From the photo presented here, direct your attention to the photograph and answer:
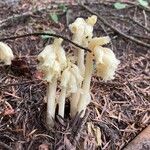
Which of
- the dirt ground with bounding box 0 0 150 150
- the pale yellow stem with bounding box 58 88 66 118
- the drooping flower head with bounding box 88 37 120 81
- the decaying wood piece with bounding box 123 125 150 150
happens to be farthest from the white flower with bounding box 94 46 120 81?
the decaying wood piece with bounding box 123 125 150 150

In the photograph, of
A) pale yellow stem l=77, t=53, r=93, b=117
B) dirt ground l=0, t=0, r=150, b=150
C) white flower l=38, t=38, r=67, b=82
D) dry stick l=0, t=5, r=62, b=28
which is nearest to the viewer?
white flower l=38, t=38, r=67, b=82

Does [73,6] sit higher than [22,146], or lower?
higher

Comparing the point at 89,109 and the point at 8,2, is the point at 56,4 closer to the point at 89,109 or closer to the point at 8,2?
the point at 8,2

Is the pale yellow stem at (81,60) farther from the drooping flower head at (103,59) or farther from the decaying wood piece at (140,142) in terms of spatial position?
the decaying wood piece at (140,142)

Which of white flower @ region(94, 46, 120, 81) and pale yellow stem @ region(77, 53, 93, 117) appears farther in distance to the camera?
pale yellow stem @ region(77, 53, 93, 117)

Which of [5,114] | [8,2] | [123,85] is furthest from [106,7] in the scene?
[5,114]

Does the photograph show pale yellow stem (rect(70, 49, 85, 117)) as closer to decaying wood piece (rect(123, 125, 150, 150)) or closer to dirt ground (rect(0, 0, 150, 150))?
dirt ground (rect(0, 0, 150, 150))

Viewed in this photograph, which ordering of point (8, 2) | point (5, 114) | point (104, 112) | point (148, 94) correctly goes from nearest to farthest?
point (5, 114) < point (104, 112) < point (148, 94) < point (8, 2)
